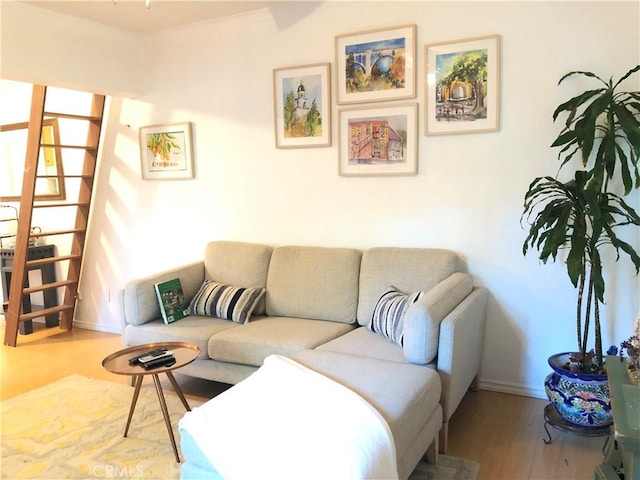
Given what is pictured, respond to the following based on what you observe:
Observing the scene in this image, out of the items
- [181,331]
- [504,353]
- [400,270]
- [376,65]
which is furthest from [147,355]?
[376,65]

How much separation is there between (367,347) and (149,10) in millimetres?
2640

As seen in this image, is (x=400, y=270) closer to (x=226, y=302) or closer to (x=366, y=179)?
(x=366, y=179)

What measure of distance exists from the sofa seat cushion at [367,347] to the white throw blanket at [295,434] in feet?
1.81

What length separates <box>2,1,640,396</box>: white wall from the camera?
2.74m

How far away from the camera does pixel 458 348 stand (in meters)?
2.41

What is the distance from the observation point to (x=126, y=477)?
2.22 m

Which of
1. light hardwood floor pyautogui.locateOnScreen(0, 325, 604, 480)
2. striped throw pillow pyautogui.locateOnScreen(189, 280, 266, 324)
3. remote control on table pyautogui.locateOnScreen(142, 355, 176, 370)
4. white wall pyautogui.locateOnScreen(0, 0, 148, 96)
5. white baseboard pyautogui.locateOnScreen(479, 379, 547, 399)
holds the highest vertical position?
white wall pyautogui.locateOnScreen(0, 0, 148, 96)

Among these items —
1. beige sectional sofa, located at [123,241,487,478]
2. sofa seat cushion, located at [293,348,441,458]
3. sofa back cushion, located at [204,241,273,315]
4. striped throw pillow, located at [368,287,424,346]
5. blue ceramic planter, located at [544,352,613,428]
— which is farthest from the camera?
sofa back cushion, located at [204,241,273,315]

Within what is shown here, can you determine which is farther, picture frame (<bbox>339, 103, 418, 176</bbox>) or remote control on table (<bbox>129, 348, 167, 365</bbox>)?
picture frame (<bbox>339, 103, 418, 176</bbox>)

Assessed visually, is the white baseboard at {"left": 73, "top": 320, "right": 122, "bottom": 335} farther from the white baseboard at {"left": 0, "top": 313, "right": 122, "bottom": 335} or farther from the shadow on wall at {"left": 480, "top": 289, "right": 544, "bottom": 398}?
the shadow on wall at {"left": 480, "top": 289, "right": 544, "bottom": 398}

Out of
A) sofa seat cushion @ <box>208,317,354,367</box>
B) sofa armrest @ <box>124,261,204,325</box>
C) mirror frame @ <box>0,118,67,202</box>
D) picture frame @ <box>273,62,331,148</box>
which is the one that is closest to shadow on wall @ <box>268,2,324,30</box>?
picture frame @ <box>273,62,331,148</box>

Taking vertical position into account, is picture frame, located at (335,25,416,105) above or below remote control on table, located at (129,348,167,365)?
above

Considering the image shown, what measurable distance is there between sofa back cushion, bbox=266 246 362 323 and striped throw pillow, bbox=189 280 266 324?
0.14 meters

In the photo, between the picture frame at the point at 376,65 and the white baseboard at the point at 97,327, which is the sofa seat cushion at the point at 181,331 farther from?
the picture frame at the point at 376,65
